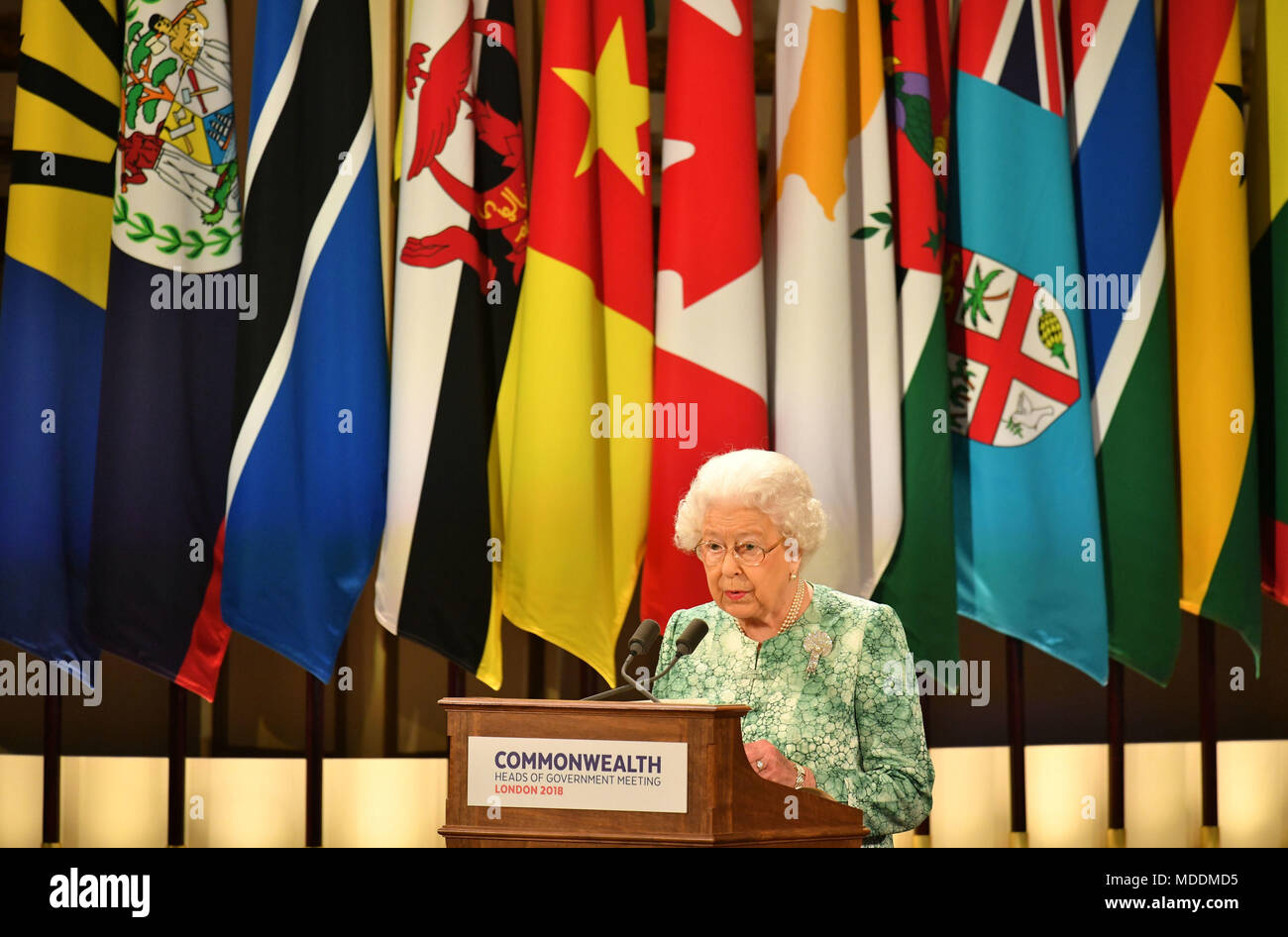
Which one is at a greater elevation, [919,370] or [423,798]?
[919,370]

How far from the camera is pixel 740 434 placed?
12.1 feet

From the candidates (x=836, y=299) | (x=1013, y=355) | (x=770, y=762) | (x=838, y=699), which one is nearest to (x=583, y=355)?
(x=836, y=299)

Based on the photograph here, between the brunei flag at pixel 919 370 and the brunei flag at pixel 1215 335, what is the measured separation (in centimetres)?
71

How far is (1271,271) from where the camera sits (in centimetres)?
381

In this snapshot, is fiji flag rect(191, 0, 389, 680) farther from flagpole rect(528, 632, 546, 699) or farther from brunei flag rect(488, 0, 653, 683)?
flagpole rect(528, 632, 546, 699)

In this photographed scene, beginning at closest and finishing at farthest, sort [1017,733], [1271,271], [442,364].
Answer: [442,364], [1271,271], [1017,733]

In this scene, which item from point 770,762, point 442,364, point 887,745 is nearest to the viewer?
point 770,762

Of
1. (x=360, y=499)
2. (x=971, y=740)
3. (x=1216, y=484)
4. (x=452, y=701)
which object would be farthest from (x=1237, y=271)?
(x=452, y=701)

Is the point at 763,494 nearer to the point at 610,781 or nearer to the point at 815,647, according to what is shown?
the point at 815,647

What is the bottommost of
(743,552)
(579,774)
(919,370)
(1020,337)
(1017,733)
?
(1017,733)

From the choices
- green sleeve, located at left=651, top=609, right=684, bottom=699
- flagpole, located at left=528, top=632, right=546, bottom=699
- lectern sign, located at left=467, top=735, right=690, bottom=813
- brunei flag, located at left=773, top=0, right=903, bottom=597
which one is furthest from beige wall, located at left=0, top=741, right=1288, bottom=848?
lectern sign, located at left=467, top=735, right=690, bottom=813

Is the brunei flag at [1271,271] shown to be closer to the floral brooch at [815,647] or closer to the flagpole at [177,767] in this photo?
the floral brooch at [815,647]

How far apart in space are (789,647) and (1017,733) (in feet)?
5.92
